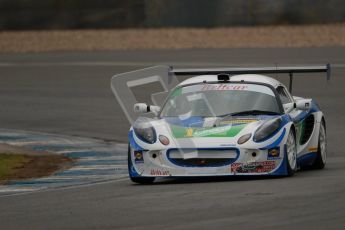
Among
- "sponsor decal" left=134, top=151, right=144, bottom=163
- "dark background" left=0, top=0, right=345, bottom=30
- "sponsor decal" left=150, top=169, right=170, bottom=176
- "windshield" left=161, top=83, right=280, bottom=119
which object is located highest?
"windshield" left=161, top=83, right=280, bottom=119

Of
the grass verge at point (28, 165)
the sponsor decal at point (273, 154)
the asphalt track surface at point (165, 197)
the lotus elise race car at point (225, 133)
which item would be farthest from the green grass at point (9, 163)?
the sponsor decal at point (273, 154)

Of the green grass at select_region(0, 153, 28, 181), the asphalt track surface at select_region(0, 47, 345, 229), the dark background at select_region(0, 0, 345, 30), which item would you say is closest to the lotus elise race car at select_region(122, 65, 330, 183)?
the asphalt track surface at select_region(0, 47, 345, 229)

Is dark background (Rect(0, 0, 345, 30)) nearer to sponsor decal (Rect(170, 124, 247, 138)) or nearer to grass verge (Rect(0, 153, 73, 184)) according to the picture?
grass verge (Rect(0, 153, 73, 184))

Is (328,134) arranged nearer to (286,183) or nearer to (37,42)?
(286,183)

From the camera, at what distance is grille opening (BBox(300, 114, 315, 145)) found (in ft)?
45.6

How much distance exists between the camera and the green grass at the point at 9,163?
15.0 metres

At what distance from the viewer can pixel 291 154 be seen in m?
12.9

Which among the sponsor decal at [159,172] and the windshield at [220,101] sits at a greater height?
the windshield at [220,101]

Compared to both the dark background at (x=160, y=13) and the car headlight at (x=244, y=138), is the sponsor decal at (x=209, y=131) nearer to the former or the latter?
the car headlight at (x=244, y=138)

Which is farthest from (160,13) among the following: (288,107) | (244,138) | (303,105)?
(244,138)

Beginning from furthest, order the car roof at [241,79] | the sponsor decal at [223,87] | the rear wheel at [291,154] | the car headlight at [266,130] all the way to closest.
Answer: the car roof at [241,79], the sponsor decal at [223,87], the rear wheel at [291,154], the car headlight at [266,130]

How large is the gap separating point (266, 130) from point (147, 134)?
1285mm

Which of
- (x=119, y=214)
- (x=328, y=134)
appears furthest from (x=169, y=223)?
(x=328, y=134)

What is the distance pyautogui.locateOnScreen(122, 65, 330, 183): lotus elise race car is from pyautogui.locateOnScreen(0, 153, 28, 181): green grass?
2.09 m
